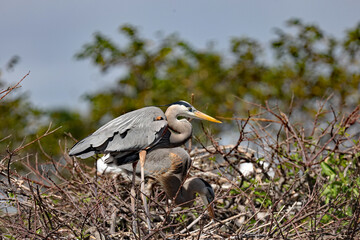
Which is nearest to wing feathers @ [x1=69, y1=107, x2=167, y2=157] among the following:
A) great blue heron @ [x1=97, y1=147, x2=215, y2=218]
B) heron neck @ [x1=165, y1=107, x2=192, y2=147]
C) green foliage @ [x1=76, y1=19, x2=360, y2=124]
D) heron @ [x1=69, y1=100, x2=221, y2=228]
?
heron @ [x1=69, y1=100, x2=221, y2=228]

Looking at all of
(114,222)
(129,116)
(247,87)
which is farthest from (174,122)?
(247,87)

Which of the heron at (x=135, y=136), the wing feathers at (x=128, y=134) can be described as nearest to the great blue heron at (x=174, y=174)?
the heron at (x=135, y=136)

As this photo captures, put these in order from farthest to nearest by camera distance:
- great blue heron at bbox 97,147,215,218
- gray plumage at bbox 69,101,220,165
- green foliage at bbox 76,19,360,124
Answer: green foliage at bbox 76,19,360,124 → great blue heron at bbox 97,147,215,218 → gray plumage at bbox 69,101,220,165

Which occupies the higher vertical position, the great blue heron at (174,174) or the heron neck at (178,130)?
the heron neck at (178,130)

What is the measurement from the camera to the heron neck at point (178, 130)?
4.16m

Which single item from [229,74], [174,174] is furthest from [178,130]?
[229,74]

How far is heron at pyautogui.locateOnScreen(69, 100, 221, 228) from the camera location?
3855mm

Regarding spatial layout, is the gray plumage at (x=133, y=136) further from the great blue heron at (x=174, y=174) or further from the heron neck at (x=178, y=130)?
the great blue heron at (x=174, y=174)

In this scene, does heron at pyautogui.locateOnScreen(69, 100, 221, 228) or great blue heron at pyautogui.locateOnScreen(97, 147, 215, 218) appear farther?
great blue heron at pyautogui.locateOnScreen(97, 147, 215, 218)

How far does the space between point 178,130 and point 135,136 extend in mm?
362

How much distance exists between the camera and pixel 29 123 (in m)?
9.26

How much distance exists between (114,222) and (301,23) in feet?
23.5

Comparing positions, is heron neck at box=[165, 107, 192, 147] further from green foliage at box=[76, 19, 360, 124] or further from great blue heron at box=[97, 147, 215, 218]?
green foliage at box=[76, 19, 360, 124]

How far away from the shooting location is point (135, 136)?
395 centimetres
